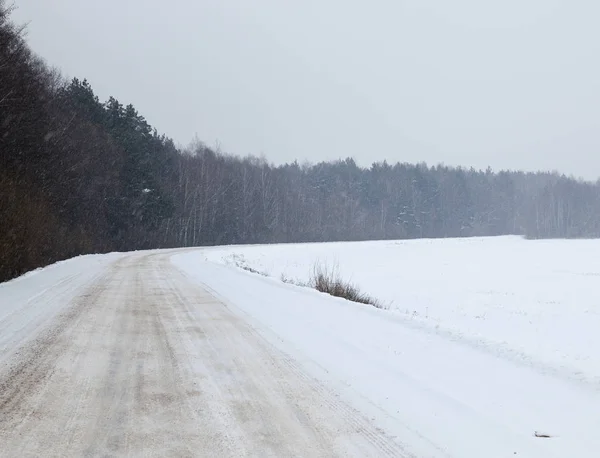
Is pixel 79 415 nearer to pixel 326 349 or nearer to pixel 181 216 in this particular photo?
pixel 326 349

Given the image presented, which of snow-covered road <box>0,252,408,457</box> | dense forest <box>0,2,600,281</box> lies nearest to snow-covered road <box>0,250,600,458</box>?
snow-covered road <box>0,252,408,457</box>

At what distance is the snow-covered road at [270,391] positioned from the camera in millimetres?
3756

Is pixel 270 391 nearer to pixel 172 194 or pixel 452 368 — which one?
pixel 452 368

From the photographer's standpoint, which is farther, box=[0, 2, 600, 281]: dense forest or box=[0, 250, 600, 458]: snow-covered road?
box=[0, 2, 600, 281]: dense forest

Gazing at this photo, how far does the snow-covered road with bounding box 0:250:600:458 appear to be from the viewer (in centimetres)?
376

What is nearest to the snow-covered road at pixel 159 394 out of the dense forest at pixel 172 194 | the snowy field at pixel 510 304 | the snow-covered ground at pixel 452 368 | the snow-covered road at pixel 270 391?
the snow-covered road at pixel 270 391

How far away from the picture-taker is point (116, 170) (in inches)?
1735

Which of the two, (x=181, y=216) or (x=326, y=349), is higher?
(x=181, y=216)

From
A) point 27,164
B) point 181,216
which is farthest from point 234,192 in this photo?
point 27,164

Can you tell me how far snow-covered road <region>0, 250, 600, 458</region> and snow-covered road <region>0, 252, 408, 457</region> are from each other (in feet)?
A: 0.06

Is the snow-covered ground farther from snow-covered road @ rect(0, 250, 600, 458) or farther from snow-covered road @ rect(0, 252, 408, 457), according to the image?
snow-covered road @ rect(0, 252, 408, 457)

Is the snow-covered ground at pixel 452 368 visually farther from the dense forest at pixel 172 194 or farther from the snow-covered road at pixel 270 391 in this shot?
the dense forest at pixel 172 194

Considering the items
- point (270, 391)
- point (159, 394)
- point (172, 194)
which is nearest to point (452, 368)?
point (270, 391)

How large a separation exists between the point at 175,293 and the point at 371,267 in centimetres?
2247
